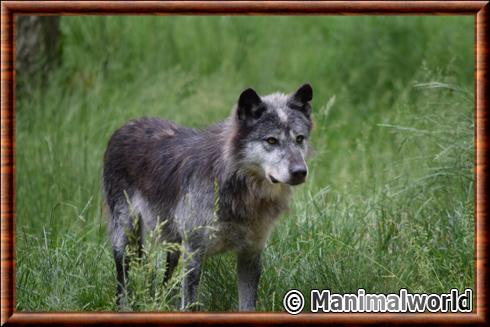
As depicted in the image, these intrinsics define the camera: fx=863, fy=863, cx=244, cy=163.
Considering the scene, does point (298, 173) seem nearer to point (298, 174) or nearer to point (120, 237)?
point (298, 174)

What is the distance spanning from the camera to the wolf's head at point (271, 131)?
5867mm

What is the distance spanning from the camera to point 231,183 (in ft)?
20.2

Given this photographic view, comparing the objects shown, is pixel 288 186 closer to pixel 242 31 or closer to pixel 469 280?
pixel 469 280

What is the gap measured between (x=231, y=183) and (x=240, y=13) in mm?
1202

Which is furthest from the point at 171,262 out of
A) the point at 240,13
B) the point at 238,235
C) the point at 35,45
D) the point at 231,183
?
the point at 35,45

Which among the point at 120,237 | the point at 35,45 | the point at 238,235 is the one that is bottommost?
the point at 120,237

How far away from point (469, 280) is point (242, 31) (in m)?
6.34

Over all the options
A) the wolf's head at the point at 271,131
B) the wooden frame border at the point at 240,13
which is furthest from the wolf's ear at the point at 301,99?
the wooden frame border at the point at 240,13

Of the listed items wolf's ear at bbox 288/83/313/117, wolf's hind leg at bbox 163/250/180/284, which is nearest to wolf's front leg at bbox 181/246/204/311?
wolf's hind leg at bbox 163/250/180/284

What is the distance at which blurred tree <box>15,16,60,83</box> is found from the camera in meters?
9.87

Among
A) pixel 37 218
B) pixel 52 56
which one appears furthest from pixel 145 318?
pixel 52 56

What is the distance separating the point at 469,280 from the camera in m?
6.46

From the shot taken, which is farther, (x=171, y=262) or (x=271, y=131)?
(x=171, y=262)

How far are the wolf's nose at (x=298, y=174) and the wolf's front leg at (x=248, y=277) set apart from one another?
0.84 metres
